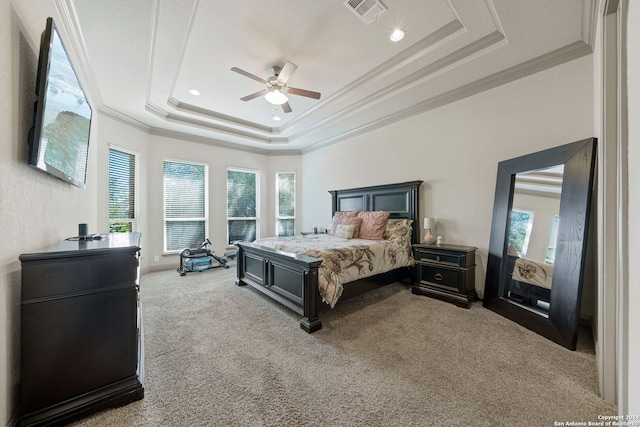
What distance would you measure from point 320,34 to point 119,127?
12.3ft

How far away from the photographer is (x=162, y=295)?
327 centimetres

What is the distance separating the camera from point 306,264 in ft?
7.58

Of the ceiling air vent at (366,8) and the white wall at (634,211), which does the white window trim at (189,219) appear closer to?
the ceiling air vent at (366,8)

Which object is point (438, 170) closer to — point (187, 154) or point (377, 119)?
point (377, 119)

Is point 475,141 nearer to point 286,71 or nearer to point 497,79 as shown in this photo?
point 497,79

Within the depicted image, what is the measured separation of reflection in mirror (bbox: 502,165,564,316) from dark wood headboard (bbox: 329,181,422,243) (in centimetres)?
127

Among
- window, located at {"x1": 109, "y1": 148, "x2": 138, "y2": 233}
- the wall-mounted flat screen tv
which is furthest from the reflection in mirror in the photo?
window, located at {"x1": 109, "y1": 148, "x2": 138, "y2": 233}

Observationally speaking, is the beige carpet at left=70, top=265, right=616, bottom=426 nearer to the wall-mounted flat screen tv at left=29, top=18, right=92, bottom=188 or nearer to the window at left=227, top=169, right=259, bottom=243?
the wall-mounted flat screen tv at left=29, top=18, right=92, bottom=188

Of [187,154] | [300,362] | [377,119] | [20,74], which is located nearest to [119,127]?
[187,154]

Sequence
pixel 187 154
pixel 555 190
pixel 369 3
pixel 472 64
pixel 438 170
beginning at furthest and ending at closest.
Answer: pixel 187 154
pixel 438 170
pixel 472 64
pixel 555 190
pixel 369 3

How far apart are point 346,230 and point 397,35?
2619 millimetres

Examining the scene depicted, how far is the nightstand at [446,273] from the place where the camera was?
2.87m

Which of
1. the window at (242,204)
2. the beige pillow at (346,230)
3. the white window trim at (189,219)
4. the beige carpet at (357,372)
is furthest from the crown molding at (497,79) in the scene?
the white window trim at (189,219)

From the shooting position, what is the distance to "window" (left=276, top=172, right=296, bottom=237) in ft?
20.3
